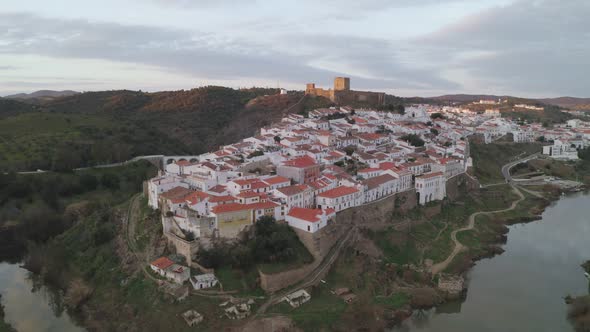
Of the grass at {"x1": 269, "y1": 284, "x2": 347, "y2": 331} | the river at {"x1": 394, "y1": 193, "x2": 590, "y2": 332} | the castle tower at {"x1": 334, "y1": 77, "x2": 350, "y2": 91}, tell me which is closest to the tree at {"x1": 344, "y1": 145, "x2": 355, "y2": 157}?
the river at {"x1": 394, "y1": 193, "x2": 590, "y2": 332}

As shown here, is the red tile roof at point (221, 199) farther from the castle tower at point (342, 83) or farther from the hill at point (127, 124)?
the castle tower at point (342, 83)

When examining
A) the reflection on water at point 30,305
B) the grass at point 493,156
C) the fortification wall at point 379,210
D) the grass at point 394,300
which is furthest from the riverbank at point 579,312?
the reflection on water at point 30,305

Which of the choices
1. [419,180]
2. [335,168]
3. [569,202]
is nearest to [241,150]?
[335,168]

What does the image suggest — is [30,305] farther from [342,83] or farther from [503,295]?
[342,83]

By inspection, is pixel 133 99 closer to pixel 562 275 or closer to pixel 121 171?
pixel 121 171

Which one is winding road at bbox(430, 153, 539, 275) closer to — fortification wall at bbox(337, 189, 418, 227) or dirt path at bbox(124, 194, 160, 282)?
fortification wall at bbox(337, 189, 418, 227)
